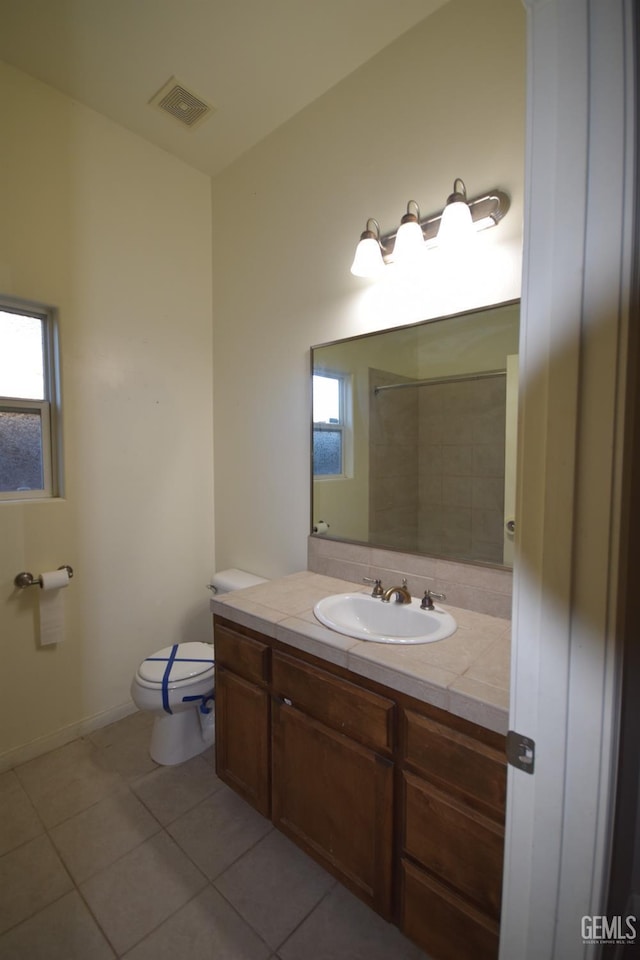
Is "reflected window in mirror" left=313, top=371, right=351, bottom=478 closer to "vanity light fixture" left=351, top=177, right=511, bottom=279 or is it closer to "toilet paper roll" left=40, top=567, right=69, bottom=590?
"vanity light fixture" left=351, top=177, right=511, bottom=279

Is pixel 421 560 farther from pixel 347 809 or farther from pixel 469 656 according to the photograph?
A: pixel 347 809

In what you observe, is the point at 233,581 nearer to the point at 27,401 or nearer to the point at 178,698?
the point at 178,698

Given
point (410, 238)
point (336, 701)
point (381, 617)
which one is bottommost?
point (336, 701)

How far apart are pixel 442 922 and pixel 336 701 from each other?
54cm

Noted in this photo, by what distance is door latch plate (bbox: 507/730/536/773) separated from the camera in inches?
21.7

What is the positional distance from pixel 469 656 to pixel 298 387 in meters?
1.38

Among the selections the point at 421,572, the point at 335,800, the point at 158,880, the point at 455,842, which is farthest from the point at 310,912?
the point at 421,572

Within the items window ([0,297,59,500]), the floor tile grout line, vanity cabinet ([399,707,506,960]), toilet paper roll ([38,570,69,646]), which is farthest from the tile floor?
window ([0,297,59,500])

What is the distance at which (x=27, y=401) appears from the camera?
1815 mm

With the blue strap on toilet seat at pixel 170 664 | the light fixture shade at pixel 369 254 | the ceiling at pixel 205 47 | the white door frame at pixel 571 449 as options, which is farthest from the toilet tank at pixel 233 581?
the ceiling at pixel 205 47

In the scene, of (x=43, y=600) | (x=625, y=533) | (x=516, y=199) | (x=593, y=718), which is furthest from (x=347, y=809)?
(x=516, y=199)

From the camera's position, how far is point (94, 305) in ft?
6.31

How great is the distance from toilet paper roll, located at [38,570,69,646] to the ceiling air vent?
2.21 meters

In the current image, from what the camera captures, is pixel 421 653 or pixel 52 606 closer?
pixel 421 653
